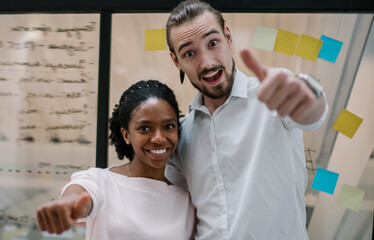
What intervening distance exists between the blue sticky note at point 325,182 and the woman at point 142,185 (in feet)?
2.17

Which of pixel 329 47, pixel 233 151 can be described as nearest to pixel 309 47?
pixel 329 47

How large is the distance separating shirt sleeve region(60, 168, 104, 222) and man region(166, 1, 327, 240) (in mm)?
303

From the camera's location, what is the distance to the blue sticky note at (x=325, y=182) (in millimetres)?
1484

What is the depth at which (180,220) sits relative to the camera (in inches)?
42.1

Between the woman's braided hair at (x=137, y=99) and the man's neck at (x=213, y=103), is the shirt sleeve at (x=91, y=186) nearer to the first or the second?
the woman's braided hair at (x=137, y=99)

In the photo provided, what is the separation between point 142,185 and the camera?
110cm

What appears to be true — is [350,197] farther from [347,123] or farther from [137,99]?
[137,99]

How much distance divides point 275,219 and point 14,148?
4.41 feet

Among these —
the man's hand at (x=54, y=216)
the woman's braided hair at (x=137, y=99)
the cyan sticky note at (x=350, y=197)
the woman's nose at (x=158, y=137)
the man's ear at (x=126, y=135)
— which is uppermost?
the woman's braided hair at (x=137, y=99)

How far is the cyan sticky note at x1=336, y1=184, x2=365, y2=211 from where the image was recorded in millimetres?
1478

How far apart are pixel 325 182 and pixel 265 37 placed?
27.3 inches

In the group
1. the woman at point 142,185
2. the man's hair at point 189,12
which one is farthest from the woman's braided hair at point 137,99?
the man's hair at point 189,12

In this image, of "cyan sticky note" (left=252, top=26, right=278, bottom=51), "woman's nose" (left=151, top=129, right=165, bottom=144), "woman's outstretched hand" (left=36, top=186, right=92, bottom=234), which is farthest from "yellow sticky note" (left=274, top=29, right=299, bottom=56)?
"woman's outstretched hand" (left=36, top=186, right=92, bottom=234)

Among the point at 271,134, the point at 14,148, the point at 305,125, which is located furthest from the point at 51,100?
the point at 305,125
